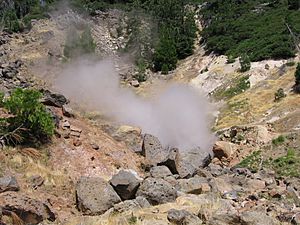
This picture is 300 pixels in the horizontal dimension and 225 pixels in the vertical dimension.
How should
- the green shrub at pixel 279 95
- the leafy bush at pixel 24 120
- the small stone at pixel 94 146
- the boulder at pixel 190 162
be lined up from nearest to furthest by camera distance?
the leafy bush at pixel 24 120, the boulder at pixel 190 162, the small stone at pixel 94 146, the green shrub at pixel 279 95

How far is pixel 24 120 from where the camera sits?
17469 mm

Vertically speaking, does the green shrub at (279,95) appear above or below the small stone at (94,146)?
above

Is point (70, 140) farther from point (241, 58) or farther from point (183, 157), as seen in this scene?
point (241, 58)

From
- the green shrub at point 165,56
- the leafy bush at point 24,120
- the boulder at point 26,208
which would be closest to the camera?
the boulder at point 26,208

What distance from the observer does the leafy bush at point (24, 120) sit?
56.2 feet

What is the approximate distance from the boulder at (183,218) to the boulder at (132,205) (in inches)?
58.7

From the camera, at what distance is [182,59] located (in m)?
57.2

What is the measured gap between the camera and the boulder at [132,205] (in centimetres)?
1245

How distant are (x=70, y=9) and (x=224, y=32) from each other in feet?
73.0

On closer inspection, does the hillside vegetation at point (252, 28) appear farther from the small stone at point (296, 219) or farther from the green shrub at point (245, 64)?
the small stone at point (296, 219)

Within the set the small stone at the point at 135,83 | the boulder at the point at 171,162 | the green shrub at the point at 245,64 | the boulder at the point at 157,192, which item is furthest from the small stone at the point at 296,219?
the small stone at the point at 135,83

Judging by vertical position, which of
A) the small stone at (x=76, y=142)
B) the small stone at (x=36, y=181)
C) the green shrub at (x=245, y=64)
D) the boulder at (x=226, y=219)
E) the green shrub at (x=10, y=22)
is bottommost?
the green shrub at (x=10, y=22)

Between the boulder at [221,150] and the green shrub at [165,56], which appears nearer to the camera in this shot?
the boulder at [221,150]

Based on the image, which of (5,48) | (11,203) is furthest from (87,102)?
(11,203)
